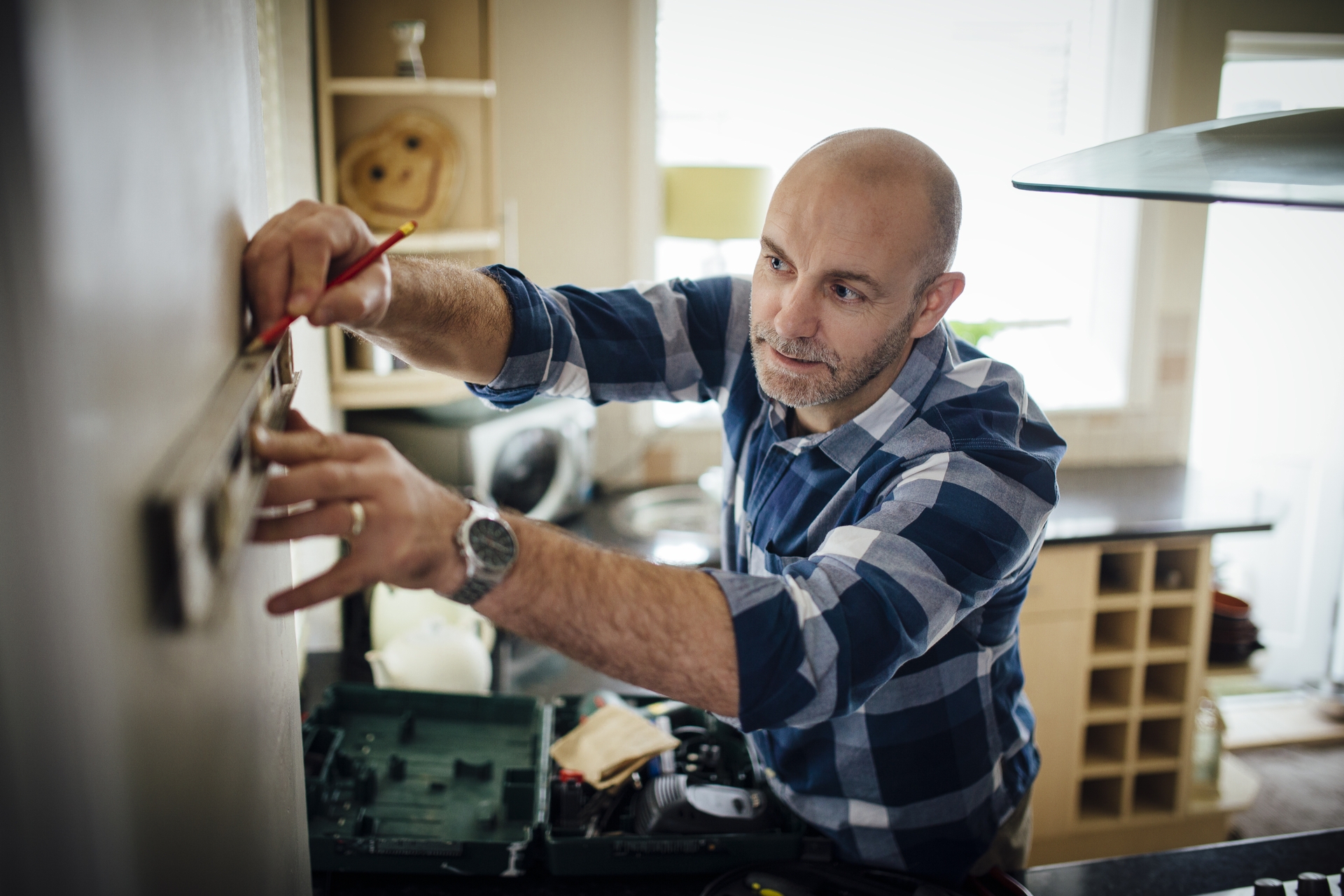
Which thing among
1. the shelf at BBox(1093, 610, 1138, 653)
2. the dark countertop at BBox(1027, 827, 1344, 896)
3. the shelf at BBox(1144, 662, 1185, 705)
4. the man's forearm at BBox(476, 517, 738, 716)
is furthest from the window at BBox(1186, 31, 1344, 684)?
the man's forearm at BBox(476, 517, 738, 716)

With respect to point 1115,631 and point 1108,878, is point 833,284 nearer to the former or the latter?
point 1108,878

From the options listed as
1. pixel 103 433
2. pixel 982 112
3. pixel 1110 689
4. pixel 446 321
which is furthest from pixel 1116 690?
pixel 103 433

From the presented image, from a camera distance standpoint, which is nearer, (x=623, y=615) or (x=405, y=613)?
(x=623, y=615)

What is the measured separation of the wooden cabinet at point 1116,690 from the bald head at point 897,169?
162cm

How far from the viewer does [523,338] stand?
117 cm

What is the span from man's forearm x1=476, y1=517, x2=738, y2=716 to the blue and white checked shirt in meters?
0.02

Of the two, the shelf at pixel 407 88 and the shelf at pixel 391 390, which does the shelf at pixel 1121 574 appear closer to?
the shelf at pixel 391 390

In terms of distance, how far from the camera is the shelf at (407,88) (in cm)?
220

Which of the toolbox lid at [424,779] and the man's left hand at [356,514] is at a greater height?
the man's left hand at [356,514]

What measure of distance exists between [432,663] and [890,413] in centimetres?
83

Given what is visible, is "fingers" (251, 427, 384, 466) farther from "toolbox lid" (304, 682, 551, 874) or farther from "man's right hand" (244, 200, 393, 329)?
"toolbox lid" (304, 682, 551, 874)

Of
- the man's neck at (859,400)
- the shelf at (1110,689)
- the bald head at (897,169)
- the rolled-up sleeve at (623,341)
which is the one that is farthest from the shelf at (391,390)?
the shelf at (1110,689)

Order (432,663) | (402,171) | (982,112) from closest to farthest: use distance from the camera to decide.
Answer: (432,663)
(402,171)
(982,112)

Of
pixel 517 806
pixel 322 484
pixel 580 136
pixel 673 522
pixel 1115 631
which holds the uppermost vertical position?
pixel 580 136
